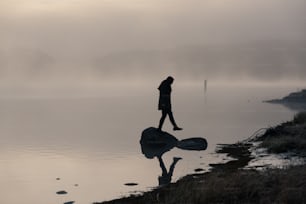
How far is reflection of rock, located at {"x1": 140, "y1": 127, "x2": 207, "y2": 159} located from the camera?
23.3m

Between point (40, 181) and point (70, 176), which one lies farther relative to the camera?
point (70, 176)

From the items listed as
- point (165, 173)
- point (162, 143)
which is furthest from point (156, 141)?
point (165, 173)

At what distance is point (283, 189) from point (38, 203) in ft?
21.5

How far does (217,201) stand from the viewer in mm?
10070

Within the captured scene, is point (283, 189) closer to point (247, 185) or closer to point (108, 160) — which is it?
point (247, 185)

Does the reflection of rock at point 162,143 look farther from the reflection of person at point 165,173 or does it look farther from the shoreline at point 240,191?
the shoreline at point 240,191

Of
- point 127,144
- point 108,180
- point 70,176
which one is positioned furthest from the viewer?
point 127,144

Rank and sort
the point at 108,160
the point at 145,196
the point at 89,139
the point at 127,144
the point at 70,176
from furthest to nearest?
the point at 89,139 → the point at 127,144 → the point at 108,160 → the point at 70,176 → the point at 145,196

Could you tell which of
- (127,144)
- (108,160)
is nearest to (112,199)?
(108,160)

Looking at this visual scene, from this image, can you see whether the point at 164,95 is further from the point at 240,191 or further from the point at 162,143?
the point at 240,191

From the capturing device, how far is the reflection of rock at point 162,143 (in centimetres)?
2328

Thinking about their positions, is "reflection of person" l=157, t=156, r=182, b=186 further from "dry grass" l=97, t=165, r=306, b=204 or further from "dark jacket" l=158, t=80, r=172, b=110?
"dark jacket" l=158, t=80, r=172, b=110

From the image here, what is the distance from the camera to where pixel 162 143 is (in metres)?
24.1

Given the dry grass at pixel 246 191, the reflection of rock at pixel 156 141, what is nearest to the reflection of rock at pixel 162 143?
the reflection of rock at pixel 156 141
